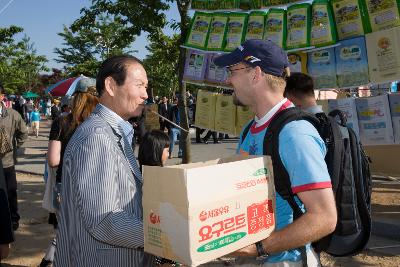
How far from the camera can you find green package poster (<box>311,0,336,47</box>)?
209 inches

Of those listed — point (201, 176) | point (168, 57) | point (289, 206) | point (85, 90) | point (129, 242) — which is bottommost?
point (129, 242)

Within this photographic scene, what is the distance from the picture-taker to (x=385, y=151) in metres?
5.98

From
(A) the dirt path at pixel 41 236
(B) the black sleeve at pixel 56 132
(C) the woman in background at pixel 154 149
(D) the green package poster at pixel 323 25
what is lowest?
(A) the dirt path at pixel 41 236

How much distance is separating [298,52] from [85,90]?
303 cm

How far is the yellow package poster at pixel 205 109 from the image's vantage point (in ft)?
22.2

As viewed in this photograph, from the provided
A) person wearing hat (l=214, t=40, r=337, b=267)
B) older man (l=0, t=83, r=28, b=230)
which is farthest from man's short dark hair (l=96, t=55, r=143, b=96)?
older man (l=0, t=83, r=28, b=230)

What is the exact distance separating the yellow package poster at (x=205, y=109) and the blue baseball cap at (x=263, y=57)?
4665 millimetres

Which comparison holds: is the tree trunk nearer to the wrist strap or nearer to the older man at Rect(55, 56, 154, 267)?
the older man at Rect(55, 56, 154, 267)

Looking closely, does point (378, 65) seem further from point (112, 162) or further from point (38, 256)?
point (38, 256)

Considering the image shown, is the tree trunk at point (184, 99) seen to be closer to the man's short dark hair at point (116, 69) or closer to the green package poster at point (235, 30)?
the green package poster at point (235, 30)

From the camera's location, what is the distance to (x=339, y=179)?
1938mm

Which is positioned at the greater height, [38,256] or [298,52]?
[298,52]

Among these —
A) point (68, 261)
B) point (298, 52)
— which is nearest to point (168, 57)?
point (298, 52)

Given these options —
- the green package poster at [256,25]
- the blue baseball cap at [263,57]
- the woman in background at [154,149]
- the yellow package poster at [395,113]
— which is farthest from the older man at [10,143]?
the yellow package poster at [395,113]
